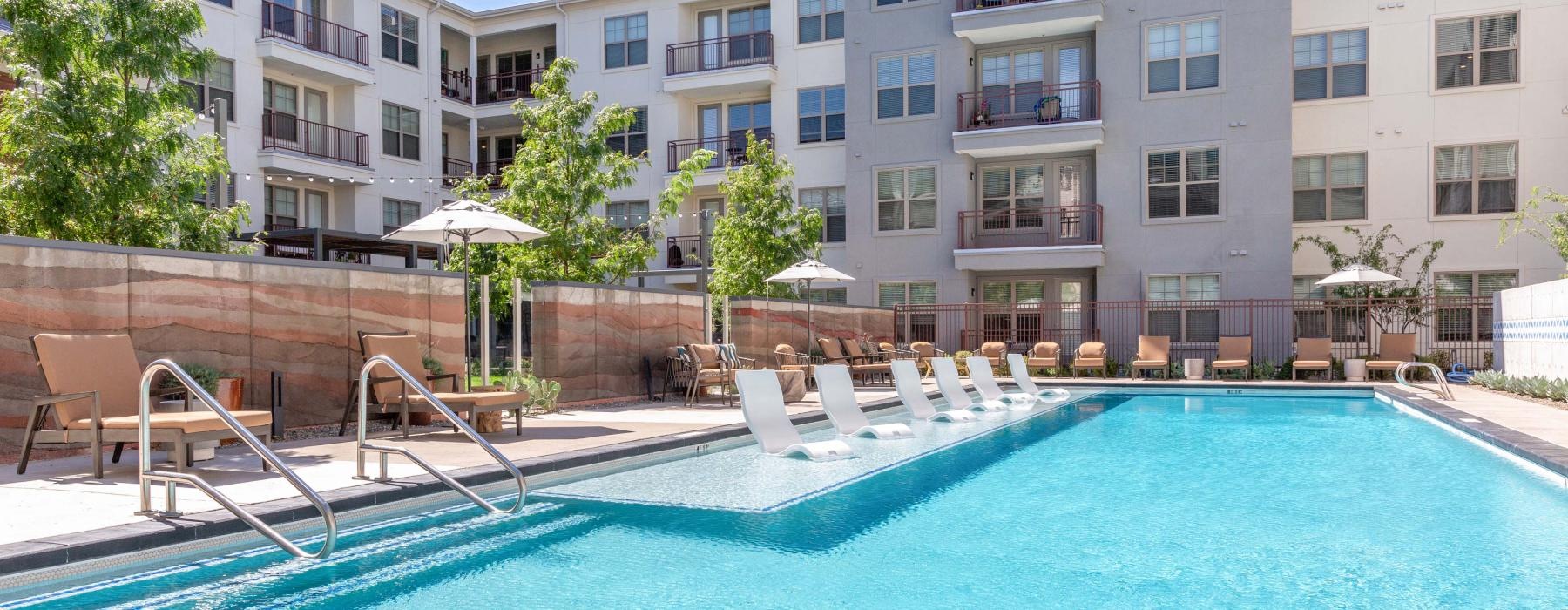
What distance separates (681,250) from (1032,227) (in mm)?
9296

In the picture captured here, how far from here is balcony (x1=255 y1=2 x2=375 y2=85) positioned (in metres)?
23.6

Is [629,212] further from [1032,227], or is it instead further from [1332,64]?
[1332,64]

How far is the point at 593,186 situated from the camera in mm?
17422

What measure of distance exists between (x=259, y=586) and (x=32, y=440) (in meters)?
3.10

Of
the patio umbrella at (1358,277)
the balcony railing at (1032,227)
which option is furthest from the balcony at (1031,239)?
the patio umbrella at (1358,277)

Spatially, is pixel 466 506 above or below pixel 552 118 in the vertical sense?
below

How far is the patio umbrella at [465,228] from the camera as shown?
10953mm

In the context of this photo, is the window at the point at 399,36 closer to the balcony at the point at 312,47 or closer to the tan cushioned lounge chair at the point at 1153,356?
the balcony at the point at 312,47

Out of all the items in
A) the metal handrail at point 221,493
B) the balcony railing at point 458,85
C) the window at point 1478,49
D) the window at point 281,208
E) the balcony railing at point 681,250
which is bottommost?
the metal handrail at point 221,493

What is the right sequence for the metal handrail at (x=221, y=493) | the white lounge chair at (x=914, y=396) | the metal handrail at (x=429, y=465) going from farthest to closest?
the white lounge chair at (x=914, y=396) < the metal handrail at (x=429, y=465) < the metal handrail at (x=221, y=493)

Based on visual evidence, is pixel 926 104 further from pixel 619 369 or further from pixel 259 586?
pixel 259 586

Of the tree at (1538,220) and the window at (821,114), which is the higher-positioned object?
the window at (821,114)

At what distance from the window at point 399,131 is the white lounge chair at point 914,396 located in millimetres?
18649

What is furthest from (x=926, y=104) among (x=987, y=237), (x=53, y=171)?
(x=53, y=171)
